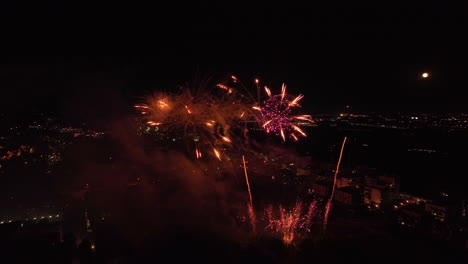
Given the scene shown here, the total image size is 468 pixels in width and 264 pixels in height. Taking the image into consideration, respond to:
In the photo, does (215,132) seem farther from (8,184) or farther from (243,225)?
(8,184)

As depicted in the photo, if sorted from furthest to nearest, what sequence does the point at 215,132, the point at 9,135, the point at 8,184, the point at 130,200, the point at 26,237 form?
the point at 9,135
the point at 215,132
the point at 8,184
the point at 130,200
the point at 26,237

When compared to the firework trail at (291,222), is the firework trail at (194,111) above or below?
above

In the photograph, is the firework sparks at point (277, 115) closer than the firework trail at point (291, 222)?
No

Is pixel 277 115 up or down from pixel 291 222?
up

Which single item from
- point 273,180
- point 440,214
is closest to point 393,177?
point 440,214

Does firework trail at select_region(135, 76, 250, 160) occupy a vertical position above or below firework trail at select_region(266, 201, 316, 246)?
above

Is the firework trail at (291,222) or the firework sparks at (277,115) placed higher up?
the firework sparks at (277,115)

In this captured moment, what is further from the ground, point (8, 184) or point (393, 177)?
point (393, 177)

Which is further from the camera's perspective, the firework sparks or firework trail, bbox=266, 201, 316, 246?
the firework sparks
